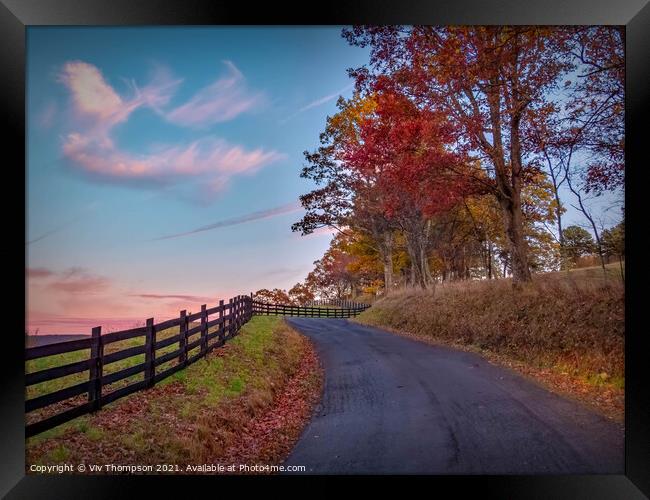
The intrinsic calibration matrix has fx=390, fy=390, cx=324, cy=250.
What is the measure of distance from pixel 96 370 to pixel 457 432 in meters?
4.24

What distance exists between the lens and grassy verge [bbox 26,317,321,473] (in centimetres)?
413

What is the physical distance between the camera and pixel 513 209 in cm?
621

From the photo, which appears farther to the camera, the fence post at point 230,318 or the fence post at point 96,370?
the fence post at point 230,318

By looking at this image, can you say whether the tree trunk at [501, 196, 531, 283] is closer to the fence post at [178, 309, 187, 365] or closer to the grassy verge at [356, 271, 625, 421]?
the grassy verge at [356, 271, 625, 421]

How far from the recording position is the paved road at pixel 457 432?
4.20m

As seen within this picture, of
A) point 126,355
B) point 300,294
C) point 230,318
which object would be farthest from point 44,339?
point 300,294

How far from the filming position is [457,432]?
438 cm

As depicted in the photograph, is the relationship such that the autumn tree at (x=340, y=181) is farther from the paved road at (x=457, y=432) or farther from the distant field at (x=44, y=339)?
the distant field at (x=44, y=339)

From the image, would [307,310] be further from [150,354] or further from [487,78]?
[487,78]

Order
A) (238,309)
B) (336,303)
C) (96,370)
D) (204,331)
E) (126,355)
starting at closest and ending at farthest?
(96,370), (126,355), (204,331), (238,309), (336,303)

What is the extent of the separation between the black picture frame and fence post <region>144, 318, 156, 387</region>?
1344mm
